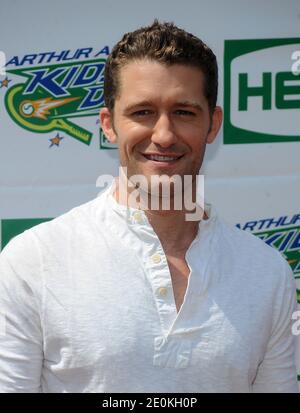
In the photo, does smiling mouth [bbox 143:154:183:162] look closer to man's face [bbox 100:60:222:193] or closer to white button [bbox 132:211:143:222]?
man's face [bbox 100:60:222:193]

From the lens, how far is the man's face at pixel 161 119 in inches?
52.1

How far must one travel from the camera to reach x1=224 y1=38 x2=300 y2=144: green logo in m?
2.19

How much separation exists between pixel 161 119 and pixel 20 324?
45cm

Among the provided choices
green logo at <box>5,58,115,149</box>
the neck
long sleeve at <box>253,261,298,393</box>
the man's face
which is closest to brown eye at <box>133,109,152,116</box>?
the man's face

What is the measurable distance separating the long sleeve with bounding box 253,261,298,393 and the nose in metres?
0.36

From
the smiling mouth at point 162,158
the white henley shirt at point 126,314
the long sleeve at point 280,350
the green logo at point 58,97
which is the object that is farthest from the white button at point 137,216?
the green logo at point 58,97

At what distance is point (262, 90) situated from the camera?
2.19 m

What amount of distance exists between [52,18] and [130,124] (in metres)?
0.96

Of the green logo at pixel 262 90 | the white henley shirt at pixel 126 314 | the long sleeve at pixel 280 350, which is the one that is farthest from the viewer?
the green logo at pixel 262 90

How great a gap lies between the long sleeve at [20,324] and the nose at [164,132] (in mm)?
318

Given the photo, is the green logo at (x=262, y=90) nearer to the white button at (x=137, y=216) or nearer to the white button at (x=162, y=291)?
the white button at (x=137, y=216)

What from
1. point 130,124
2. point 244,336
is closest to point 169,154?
point 130,124

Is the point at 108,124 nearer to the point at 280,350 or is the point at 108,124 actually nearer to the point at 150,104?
the point at 150,104

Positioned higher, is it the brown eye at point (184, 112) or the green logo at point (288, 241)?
the brown eye at point (184, 112)
